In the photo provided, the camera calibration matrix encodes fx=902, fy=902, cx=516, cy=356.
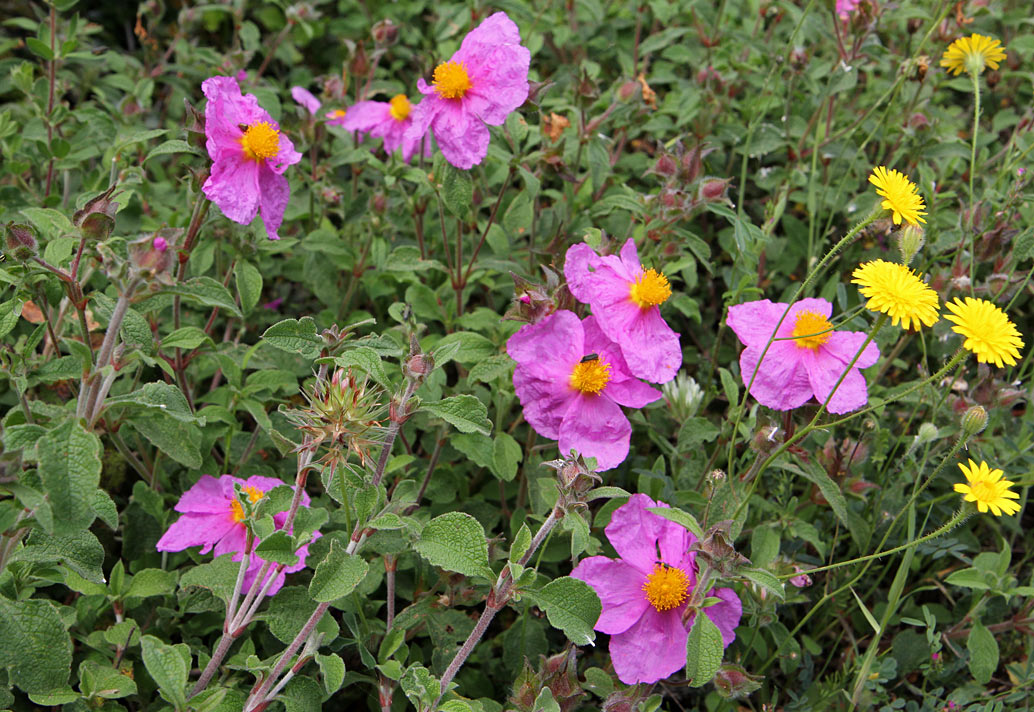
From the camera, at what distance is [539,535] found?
1.72 meters

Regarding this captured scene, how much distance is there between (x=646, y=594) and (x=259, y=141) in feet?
4.50

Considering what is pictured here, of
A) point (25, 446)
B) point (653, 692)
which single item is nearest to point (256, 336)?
point (25, 446)

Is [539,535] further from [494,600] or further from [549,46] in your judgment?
[549,46]

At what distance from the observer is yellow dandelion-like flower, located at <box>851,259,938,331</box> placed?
1.70 m

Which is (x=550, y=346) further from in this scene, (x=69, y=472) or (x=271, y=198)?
(x=69, y=472)

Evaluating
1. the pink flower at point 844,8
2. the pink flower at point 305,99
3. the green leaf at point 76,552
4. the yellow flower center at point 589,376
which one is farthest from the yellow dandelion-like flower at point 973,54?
the green leaf at point 76,552

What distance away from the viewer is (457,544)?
66.6 inches

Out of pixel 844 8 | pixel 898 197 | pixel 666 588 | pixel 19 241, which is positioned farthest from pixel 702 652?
pixel 844 8

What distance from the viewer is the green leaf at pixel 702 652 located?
5.83ft

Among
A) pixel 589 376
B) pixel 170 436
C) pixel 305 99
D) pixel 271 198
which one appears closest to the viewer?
pixel 170 436

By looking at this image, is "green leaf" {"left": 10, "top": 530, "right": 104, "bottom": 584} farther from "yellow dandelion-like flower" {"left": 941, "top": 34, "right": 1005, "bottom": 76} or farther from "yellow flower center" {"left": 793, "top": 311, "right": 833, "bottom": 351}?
"yellow dandelion-like flower" {"left": 941, "top": 34, "right": 1005, "bottom": 76}

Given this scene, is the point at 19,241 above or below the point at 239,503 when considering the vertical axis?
above

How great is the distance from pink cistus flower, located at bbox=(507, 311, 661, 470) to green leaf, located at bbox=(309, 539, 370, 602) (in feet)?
1.93

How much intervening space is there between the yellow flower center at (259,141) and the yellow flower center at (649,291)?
0.92 meters
